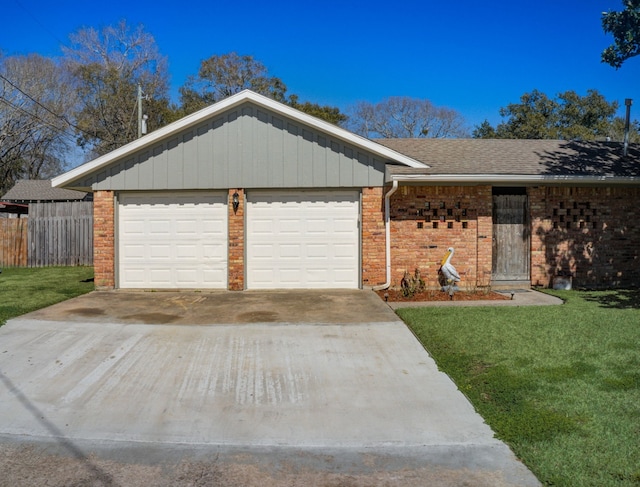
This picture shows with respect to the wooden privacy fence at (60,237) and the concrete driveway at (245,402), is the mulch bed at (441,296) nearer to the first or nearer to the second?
the concrete driveway at (245,402)

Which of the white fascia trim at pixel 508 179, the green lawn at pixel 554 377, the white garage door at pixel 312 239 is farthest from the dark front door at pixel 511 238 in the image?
the white garage door at pixel 312 239

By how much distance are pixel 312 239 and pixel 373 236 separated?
4.35 feet

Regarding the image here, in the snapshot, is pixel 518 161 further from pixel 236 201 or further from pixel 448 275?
pixel 236 201

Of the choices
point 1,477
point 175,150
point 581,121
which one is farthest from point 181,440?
point 581,121

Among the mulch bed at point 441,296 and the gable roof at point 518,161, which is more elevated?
the gable roof at point 518,161

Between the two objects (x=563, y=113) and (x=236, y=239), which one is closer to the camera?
(x=236, y=239)

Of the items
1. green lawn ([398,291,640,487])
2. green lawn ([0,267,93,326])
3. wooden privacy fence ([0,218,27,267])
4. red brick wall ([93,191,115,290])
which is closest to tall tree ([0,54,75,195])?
wooden privacy fence ([0,218,27,267])

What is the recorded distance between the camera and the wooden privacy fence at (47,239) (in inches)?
704

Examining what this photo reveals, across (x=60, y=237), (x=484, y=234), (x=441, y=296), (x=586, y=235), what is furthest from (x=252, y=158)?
(x=60, y=237)

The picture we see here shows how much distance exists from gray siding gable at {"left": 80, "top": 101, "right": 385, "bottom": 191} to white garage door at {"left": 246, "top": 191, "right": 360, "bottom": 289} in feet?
1.32

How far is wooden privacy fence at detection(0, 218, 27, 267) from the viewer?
1788cm

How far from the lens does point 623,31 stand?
1223 centimetres

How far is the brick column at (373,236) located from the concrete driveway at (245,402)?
9.54 ft

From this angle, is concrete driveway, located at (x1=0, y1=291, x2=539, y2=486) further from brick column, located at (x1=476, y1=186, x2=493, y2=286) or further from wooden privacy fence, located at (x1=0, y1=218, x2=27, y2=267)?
wooden privacy fence, located at (x1=0, y1=218, x2=27, y2=267)
